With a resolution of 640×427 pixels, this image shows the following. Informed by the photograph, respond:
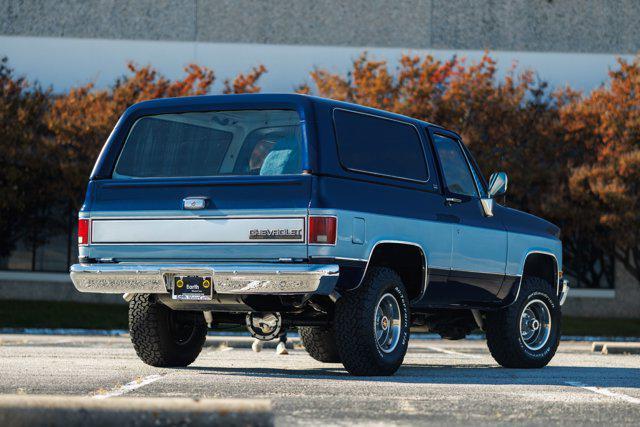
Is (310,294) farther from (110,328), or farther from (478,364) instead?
(110,328)

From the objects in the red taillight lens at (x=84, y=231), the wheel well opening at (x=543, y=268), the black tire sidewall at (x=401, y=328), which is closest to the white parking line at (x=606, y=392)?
the black tire sidewall at (x=401, y=328)

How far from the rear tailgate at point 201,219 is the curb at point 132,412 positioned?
391 centimetres

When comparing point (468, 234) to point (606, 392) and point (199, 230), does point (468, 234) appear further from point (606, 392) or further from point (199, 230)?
point (199, 230)

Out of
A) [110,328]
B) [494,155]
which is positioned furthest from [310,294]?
[494,155]

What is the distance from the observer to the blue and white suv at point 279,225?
9.98 meters

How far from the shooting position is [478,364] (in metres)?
14.2

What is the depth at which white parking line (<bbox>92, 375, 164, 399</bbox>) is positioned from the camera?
860 cm

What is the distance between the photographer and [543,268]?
1396cm

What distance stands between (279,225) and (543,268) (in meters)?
4.95

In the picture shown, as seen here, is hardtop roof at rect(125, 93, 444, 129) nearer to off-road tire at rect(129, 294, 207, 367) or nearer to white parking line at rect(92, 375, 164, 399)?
off-road tire at rect(129, 294, 207, 367)

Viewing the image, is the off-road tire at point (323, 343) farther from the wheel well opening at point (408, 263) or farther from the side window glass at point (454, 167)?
the side window glass at point (454, 167)

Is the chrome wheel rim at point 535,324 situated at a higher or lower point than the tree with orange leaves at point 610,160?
lower

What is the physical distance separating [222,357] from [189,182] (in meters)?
4.62

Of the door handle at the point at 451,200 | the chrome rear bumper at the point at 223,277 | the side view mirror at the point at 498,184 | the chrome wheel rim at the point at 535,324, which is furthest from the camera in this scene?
the chrome wheel rim at the point at 535,324
